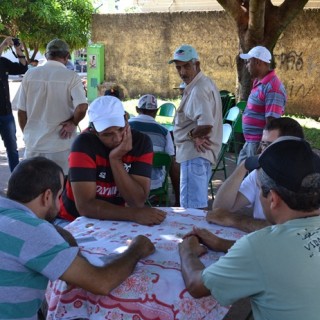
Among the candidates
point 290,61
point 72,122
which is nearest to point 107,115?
point 72,122

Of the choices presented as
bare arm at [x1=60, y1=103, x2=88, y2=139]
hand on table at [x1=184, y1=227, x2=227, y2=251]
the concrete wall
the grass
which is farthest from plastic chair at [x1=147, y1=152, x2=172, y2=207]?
the concrete wall

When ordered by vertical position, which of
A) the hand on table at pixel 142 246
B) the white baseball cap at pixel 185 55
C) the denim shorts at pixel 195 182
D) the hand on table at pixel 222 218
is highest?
the white baseball cap at pixel 185 55

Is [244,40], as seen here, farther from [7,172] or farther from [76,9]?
[76,9]

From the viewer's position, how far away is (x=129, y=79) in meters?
16.2

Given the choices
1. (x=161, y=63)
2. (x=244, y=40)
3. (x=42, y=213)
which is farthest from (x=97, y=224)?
(x=161, y=63)

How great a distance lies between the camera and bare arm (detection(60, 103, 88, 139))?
4.70 m

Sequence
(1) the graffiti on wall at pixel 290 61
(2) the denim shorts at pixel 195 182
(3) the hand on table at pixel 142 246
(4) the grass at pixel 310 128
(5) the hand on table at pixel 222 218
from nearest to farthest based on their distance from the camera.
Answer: (3) the hand on table at pixel 142 246 < (5) the hand on table at pixel 222 218 < (2) the denim shorts at pixel 195 182 < (4) the grass at pixel 310 128 < (1) the graffiti on wall at pixel 290 61

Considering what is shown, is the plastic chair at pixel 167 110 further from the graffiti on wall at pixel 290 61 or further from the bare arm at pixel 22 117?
the graffiti on wall at pixel 290 61

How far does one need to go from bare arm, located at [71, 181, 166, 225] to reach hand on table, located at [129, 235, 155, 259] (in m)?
0.37

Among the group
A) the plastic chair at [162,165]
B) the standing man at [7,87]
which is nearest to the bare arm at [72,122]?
the plastic chair at [162,165]

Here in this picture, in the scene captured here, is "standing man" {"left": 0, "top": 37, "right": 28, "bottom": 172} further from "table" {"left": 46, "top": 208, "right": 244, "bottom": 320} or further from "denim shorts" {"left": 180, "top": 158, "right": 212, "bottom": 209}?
"table" {"left": 46, "top": 208, "right": 244, "bottom": 320}

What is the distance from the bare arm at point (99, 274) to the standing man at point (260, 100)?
314 cm

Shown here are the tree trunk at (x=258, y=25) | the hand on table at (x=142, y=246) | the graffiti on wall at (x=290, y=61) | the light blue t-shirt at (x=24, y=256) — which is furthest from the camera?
the graffiti on wall at (x=290, y=61)

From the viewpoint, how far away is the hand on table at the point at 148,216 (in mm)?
2534
